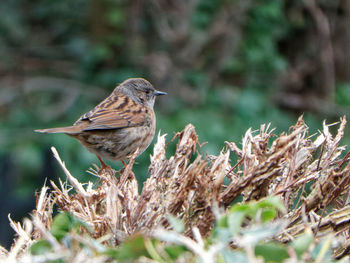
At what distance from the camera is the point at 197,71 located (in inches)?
329

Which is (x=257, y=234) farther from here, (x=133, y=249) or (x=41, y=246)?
(x=41, y=246)

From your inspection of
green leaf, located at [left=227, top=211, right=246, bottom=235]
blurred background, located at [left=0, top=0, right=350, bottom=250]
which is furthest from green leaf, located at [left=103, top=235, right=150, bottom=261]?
blurred background, located at [left=0, top=0, right=350, bottom=250]

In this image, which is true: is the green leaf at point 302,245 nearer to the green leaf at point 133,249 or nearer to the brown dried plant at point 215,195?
the brown dried plant at point 215,195

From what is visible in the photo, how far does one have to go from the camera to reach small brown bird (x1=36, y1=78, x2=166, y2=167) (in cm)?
461

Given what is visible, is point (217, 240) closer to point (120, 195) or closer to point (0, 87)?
point (120, 195)

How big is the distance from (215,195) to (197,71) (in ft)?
21.8

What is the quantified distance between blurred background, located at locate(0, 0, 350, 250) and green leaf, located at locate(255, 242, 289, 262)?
5.12 metres

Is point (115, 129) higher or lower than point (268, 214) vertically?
higher

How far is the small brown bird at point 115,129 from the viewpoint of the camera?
4.61 meters

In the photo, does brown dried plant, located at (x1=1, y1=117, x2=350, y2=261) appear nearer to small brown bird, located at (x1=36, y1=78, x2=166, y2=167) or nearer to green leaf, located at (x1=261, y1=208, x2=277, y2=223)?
green leaf, located at (x1=261, y1=208, x2=277, y2=223)

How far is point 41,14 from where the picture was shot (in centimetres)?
1103

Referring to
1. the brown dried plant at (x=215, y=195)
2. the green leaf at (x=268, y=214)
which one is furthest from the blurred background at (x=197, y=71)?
the green leaf at (x=268, y=214)

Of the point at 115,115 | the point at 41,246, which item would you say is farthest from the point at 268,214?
the point at 115,115

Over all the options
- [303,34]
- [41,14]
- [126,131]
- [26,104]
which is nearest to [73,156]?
[126,131]
